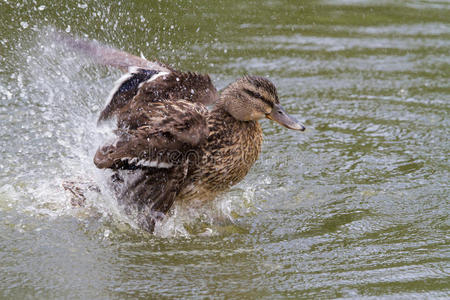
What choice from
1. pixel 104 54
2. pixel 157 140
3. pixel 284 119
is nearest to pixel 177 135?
pixel 157 140

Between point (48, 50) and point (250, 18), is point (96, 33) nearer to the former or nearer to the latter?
point (48, 50)

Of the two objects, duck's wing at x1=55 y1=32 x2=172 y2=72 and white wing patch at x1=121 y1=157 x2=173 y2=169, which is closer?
white wing patch at x1=121 y1=157 x2=173 y2=169

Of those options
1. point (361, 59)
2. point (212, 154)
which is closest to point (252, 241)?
point (212, 154)

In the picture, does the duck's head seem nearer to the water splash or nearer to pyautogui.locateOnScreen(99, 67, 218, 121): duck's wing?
pyautogui.locateOnScreen(99, 67, 218, 121): duck's wing

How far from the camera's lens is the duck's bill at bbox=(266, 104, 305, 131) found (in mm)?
4405

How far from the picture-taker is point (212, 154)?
439cm

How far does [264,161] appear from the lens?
5.47 meters

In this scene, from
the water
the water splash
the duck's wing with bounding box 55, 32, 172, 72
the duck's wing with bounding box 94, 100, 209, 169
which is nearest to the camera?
the water

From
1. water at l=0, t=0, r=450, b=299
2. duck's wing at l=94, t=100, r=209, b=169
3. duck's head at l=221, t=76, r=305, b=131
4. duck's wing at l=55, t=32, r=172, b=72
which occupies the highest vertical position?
duck's wing at l=55, t=32, r=172, b=72

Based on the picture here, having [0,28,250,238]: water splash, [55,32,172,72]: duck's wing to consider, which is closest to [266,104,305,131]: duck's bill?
[0,28,250,238]: water splash

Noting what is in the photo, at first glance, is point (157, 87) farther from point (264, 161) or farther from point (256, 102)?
point (264, 161)

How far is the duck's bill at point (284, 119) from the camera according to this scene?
4405 millimetres

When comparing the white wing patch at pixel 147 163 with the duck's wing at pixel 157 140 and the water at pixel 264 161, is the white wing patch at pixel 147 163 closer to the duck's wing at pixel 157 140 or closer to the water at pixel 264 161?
the duck's wing at pixel 157 140

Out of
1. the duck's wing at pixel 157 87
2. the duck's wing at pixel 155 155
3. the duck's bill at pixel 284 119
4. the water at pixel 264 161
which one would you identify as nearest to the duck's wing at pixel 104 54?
the duck's wing at pixel 157 87
